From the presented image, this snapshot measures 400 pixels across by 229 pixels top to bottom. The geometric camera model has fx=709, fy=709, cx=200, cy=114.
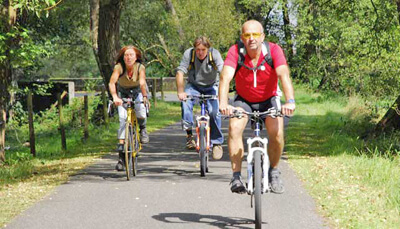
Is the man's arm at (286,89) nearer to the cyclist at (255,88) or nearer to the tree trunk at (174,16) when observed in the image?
the cyclist at (255,88)

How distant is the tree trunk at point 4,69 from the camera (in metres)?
11.3

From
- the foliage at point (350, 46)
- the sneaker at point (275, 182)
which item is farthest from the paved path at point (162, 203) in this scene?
the foliage at point (350, 46)

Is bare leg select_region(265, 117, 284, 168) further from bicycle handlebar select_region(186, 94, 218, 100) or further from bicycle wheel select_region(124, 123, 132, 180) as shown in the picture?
bicycle handlebar select_region(186, 94, 218, 100)

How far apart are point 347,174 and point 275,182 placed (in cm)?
353

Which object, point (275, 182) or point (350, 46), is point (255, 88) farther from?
point (350, 46)

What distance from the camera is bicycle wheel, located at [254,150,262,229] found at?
20.1 feet

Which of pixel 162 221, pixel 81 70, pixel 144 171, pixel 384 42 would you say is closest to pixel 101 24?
pixel 384 42

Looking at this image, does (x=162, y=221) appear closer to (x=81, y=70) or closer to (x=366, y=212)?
(x=366, y=212)

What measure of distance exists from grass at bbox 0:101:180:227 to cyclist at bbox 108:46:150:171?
1114 mm

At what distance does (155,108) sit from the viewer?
28.0 meters

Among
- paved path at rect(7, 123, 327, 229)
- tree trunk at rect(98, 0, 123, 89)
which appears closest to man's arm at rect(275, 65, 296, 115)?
paved path at rect(7, 123, 327, 229)

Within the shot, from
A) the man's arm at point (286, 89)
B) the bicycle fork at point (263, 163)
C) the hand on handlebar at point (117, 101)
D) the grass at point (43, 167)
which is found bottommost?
the grass at point (43, 167)

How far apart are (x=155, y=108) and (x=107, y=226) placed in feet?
69.7

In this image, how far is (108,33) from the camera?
63.0ft
